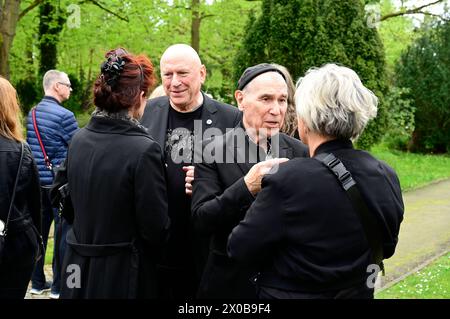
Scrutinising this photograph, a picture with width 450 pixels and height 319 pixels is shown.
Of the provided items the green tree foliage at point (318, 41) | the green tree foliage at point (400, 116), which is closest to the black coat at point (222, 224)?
the green tree foliage at point (318, 41)

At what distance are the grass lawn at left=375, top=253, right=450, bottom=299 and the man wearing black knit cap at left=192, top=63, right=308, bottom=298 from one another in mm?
3429

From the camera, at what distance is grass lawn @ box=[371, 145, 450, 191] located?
1598cm

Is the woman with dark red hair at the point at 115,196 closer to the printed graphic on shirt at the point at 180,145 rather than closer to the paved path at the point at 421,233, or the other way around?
the printed graphic on shirt at the point at 180,145

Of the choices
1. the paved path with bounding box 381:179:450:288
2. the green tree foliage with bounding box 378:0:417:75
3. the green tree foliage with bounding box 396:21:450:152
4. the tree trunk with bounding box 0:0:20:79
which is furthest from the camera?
the green tree foliage with bounding box 378:0:417:75

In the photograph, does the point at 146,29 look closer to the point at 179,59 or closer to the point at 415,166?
the point at 415,166

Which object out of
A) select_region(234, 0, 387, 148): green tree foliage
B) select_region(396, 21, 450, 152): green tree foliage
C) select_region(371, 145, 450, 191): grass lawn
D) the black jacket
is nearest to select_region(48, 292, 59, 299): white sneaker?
the black jacket

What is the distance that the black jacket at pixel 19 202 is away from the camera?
4.06 m

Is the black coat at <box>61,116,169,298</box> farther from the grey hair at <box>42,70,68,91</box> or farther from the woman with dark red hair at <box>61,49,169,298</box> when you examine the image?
the grey hair at <box>42,70,68,91</box>

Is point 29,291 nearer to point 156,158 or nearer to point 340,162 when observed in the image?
point 156,158

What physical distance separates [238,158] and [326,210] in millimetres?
918

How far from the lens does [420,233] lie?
9.94m

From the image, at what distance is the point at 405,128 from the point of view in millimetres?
21562

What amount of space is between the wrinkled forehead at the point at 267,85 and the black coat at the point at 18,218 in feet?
5.30
